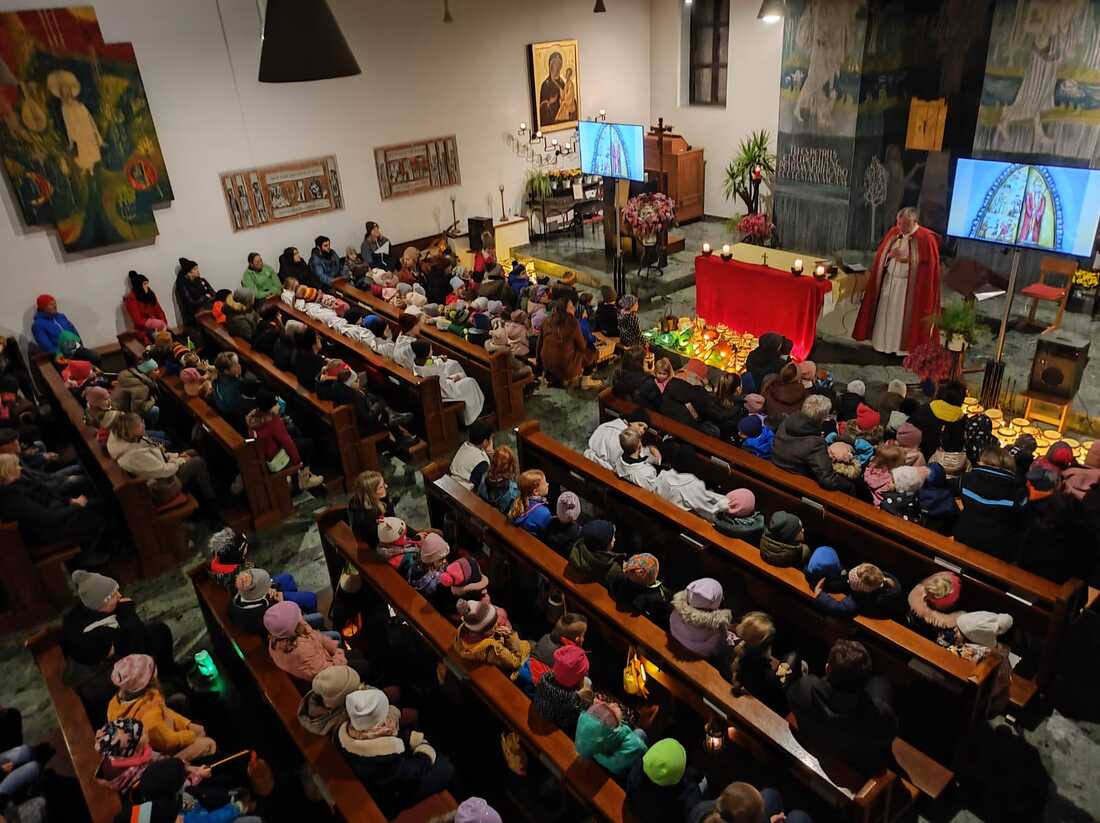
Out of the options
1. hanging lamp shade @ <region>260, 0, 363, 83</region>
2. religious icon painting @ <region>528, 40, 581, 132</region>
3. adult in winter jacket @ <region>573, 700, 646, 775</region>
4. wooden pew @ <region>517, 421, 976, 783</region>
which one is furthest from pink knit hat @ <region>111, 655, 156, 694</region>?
religious icon painting @ <region>528, 40, 581, 132</region>

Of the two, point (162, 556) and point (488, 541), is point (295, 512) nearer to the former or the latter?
point (162, 556)

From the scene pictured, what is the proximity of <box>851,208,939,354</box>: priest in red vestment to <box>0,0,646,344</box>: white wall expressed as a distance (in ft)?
18.4

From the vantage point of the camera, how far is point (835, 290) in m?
8.85

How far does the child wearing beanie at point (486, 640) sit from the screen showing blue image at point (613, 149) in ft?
24.2

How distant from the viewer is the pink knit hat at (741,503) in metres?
4.80

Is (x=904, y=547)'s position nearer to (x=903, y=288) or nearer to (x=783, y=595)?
(x=783, y=595)

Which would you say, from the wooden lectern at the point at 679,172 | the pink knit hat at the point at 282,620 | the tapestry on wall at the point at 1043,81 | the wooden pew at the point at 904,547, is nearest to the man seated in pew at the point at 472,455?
the wooden pew at the point at 904,547

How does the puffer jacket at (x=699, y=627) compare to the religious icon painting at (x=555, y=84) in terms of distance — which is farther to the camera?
the religious icon painting at (x=555, y=84)

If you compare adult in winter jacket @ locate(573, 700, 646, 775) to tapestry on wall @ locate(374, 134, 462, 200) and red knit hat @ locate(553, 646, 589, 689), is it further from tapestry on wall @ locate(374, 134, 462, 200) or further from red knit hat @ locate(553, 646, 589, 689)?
tapestry on wall @ locate(374, 134, 462, 200)

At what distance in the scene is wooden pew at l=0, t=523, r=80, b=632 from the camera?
5.46 m

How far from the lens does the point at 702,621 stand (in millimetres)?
3832

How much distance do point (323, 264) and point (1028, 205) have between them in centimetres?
849

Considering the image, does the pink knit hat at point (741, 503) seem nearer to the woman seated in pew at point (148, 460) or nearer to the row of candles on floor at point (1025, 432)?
the row of candles on floor at point (1025, 432)

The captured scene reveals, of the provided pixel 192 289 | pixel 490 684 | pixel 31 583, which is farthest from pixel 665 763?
pixel 192 289
